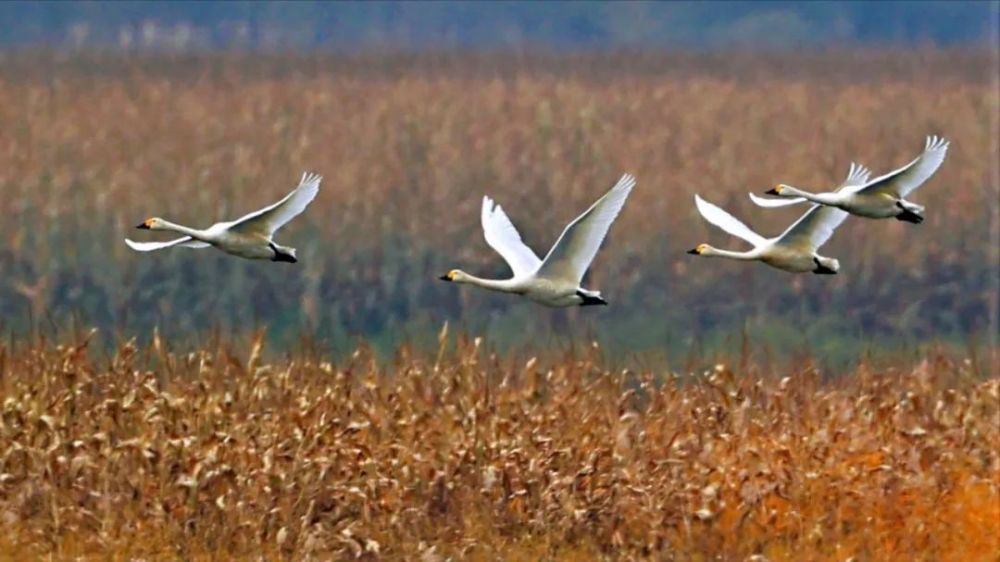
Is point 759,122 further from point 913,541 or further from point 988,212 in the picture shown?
point 913,541

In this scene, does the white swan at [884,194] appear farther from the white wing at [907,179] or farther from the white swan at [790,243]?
the white swan at [790,243]

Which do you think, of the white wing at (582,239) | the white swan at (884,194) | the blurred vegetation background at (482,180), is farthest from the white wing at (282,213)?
the blurred vegetation background at (482,180)

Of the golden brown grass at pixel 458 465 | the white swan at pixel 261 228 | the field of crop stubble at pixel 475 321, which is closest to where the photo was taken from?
the white swan at pixel 261 228

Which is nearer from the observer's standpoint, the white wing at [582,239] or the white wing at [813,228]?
the white wing at [582,239]

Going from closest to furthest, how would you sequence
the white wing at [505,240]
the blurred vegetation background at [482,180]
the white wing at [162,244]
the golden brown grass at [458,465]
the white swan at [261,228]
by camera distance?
the white swan at [261,228] → the white wing at [162,244] → the white wing at [505,240] → the golden brown grass at [458,465] → the blurred vegetation background at [482,180]

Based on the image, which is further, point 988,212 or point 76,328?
point 988,212

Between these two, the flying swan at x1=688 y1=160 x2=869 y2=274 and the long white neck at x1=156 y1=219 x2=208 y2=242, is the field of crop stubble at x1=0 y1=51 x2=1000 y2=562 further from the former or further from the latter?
the long white neck at x1=156 y1=219 x2=208 y2=242

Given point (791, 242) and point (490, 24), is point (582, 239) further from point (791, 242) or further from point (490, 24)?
point (490, 24)

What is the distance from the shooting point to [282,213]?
656 centimetres

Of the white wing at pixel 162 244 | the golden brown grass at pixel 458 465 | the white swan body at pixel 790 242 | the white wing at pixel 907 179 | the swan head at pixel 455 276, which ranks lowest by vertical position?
the golden brown grass at pixel 458 465

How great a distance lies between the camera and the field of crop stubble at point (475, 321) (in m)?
8.84

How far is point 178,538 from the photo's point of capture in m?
8.62

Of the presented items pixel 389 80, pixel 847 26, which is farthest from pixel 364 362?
pixel 847 26

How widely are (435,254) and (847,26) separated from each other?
8.83 metres
